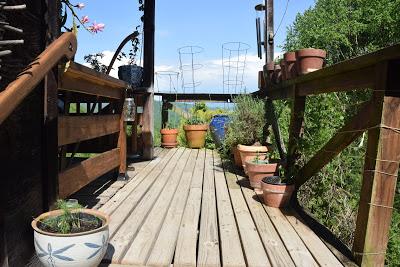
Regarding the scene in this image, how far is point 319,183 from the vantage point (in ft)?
10.3

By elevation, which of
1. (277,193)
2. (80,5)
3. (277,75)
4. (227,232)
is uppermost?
(80,5)

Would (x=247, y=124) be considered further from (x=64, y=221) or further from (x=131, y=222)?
(x=64, y=221)

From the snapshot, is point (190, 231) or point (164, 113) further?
point (164, 113)

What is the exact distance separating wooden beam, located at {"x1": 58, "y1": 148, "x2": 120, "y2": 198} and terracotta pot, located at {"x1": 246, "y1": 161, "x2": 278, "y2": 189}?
1246 mm

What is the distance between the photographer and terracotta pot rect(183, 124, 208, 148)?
6.43m

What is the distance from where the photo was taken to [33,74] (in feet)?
4.43

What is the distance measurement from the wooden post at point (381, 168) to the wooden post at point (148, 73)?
142 inches

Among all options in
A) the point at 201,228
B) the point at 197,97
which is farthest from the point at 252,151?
the point at 197,97

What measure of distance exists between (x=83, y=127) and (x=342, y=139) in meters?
1.70

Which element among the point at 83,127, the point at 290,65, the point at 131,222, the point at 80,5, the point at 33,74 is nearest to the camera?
the point at 33,74

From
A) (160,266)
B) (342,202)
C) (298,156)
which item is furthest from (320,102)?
(160,266)

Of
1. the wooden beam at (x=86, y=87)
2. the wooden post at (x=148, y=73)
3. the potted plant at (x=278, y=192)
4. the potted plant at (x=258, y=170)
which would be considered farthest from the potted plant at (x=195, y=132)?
the potted plant at (x=278, y=192)

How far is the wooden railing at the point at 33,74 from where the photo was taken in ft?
3.87

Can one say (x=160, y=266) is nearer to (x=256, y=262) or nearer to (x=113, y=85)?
(x=256, y=262)
